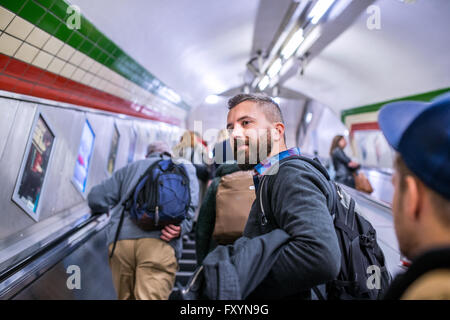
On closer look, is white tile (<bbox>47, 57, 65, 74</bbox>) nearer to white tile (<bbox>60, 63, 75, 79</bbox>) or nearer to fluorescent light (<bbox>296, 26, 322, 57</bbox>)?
white tile (<bbox>60, 63, 75, 79</bbox>)

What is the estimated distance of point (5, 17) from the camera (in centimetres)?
178

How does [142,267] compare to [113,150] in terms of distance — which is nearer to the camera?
[142,267]

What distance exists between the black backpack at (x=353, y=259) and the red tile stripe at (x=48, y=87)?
2273 mm

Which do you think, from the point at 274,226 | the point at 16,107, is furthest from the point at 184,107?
the point at 274,226

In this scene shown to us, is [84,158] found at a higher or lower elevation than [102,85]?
lower

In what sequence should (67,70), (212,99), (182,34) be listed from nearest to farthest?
(212,99)
(67,70)
(182,34)

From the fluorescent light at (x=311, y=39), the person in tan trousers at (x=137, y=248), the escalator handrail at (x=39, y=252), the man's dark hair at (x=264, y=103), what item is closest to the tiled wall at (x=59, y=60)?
the person in tan trousers at (x=137, y=248)

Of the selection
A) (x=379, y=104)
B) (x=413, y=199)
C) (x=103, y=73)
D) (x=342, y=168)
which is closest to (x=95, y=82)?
(x=103, y=73)

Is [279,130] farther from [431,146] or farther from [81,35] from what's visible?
[81,35]

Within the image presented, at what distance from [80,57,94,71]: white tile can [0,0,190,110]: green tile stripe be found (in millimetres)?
50

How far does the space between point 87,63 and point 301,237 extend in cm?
317

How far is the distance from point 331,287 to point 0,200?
7.73 ft

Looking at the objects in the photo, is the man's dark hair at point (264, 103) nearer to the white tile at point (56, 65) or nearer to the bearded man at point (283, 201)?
the bearded man at point (283, 201)
